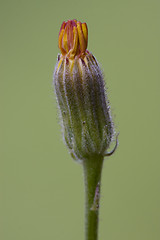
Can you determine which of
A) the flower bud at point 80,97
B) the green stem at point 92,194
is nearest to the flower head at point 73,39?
the flower bud at point 80,97

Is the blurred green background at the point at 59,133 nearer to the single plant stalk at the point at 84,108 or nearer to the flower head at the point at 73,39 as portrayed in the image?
the single plant stalk at the point at 84,108

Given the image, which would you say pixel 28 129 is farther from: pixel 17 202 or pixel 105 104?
pixel 105 104

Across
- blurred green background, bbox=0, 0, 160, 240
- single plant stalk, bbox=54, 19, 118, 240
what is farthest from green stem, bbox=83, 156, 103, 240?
blurred green background, bbox=0, 0, 160, 240

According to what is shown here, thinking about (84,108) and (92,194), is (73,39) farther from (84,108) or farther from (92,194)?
(92,194)

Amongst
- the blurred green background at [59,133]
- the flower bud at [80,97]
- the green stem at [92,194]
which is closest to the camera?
the flower bud at [80,97]

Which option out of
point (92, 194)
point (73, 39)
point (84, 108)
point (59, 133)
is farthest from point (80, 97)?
point (59, 133)

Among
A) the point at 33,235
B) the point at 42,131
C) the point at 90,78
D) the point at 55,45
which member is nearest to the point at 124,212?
the point at 33,235
